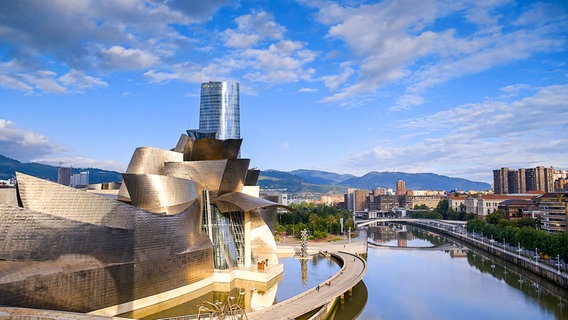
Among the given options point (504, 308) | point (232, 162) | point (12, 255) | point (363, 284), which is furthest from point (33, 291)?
point (504, 308)

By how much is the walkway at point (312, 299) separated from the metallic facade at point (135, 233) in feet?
24.7

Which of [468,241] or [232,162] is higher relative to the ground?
[232,162]

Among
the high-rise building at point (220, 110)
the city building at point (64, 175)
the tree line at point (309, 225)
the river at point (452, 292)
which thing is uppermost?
the high-rise building at point (220, 110)

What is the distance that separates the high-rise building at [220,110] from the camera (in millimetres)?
140500

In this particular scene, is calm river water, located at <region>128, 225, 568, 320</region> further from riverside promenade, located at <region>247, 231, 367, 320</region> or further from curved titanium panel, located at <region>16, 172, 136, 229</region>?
curved titanium panel, located at <region>16, 172, 136, 229</region>

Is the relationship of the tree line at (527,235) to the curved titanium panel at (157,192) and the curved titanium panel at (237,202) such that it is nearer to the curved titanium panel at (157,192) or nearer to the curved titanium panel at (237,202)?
the curved titanium panel at (237,202)

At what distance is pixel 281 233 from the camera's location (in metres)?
75.2

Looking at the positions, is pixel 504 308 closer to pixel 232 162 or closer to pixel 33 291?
pixel 232 162

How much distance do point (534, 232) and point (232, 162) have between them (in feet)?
135

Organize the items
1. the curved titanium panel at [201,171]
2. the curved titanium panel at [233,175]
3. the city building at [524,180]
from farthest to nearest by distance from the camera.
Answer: the city building at [524,180], the curved titanium panel at [233,175], the curved titanium panel at [201,171]

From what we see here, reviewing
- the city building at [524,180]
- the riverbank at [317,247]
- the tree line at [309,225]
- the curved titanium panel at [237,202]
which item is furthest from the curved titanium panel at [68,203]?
the city building at [524,180]

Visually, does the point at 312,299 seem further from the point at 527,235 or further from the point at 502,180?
the point at 502,180

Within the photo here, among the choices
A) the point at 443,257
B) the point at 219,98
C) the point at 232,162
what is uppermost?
the point at 219,98

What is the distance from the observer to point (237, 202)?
3412 cm
